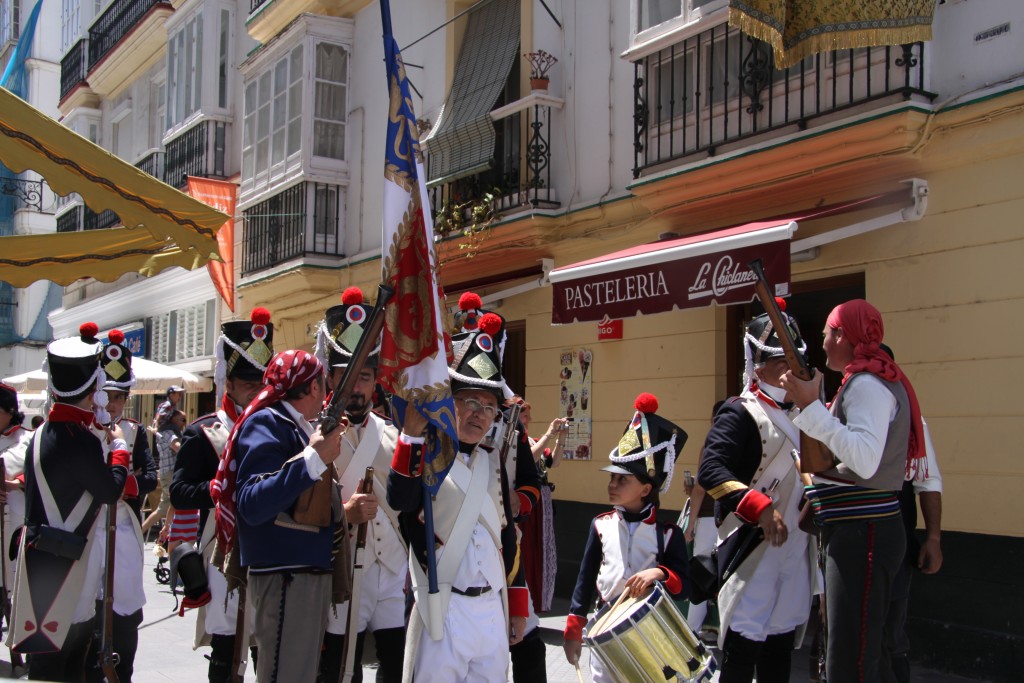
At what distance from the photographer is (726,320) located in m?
9.88

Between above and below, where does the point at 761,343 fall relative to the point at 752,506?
above

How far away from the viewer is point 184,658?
786cm

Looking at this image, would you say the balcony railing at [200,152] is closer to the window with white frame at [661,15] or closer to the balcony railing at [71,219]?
the balcony railing at [71,219]

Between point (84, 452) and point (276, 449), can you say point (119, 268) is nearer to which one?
point (84, 452)

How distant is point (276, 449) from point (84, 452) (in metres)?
1.74

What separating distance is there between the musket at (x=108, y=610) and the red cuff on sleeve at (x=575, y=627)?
2.36m

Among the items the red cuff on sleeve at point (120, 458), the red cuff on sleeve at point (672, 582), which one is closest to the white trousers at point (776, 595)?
the red cuff on sleeve at point (672, 582)

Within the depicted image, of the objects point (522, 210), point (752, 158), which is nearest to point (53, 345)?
point (752, 158)

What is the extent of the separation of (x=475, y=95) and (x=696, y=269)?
524cm

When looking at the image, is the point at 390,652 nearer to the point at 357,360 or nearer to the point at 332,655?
the point at 332,655

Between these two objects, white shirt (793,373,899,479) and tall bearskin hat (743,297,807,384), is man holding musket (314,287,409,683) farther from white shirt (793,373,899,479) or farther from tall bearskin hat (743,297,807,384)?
white shirt (793,373,899,479)

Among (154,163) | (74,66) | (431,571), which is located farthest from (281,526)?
(74,66)

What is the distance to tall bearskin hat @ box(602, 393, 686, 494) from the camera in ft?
16.1

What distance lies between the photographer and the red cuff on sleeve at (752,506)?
15.7 feet
